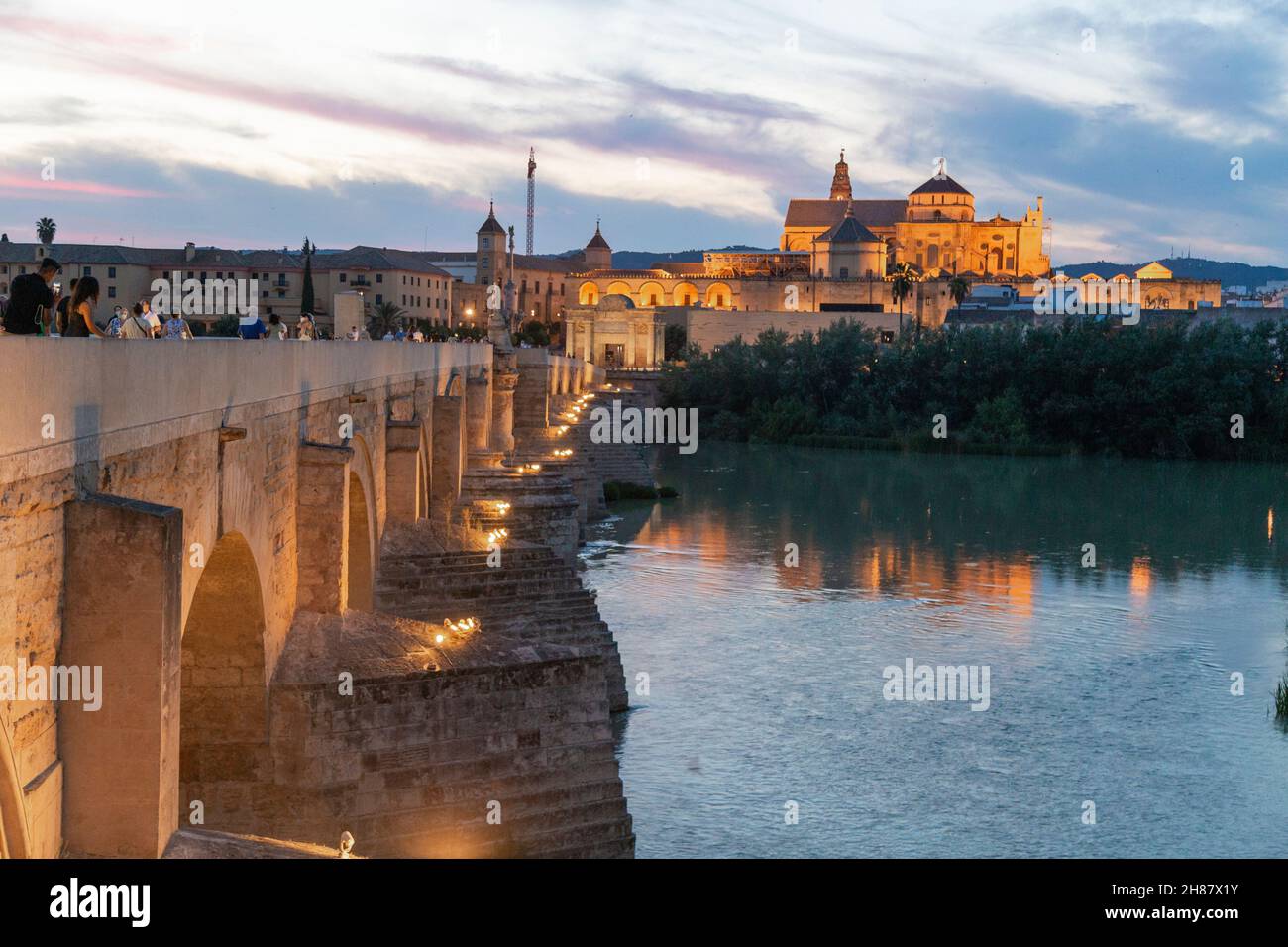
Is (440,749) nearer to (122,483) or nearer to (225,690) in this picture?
(225,690)

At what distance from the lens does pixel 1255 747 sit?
55.4 ft

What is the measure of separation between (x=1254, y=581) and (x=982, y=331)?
3735 cm

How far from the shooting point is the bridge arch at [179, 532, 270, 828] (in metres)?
9.17

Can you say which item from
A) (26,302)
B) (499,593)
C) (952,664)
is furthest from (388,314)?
(26,302)

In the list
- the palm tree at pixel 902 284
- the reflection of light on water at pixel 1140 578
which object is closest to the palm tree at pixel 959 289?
the palm tree at pixel 902 284

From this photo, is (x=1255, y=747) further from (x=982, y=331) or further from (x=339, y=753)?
(x=982, y=331)

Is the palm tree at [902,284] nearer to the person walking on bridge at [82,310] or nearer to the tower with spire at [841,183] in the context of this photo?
the tower with spire at [841,183]

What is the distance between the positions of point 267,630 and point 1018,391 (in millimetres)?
53210

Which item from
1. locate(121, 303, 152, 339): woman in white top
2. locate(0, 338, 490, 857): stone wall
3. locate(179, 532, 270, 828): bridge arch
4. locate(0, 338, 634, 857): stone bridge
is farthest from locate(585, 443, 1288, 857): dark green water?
locate(121, 303, 152, 339): woman in white top

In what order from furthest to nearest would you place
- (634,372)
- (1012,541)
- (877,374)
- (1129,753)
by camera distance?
(634,372), (877,374), (1012,541), (1129,753)
